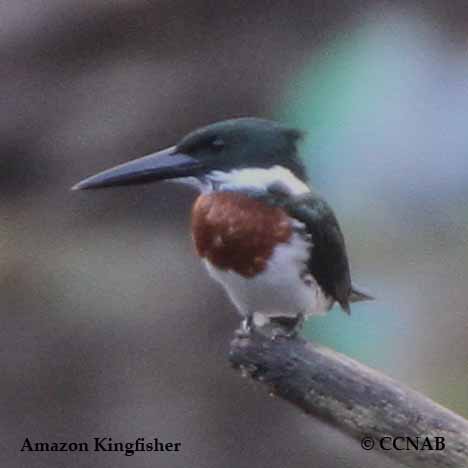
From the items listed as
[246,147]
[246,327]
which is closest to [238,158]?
[246,147]

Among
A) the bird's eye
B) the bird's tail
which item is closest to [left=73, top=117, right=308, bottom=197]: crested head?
the bird's eye

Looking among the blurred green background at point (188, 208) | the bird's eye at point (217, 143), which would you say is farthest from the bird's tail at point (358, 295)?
the bird's eye at point (217, 143)

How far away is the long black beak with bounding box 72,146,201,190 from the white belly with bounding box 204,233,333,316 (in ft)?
0.24

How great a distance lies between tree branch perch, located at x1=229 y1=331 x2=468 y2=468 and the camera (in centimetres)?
83

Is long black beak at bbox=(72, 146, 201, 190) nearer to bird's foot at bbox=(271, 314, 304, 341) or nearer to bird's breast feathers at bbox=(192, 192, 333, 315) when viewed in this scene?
bird's breast feathers at bbox=(192, 192, 333, 315)

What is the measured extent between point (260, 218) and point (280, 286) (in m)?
0.05

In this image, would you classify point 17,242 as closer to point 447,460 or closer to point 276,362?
point 276,362

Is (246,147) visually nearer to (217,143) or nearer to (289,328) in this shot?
(217,143)

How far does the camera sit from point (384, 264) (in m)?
0.91

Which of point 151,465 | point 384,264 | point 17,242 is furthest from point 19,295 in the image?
point 384,264

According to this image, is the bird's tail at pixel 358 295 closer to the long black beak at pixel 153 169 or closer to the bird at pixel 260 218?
the bird at pixel 260 218

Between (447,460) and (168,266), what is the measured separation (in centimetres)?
28

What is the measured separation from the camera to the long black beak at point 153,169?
0.84 meters

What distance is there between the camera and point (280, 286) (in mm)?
829
